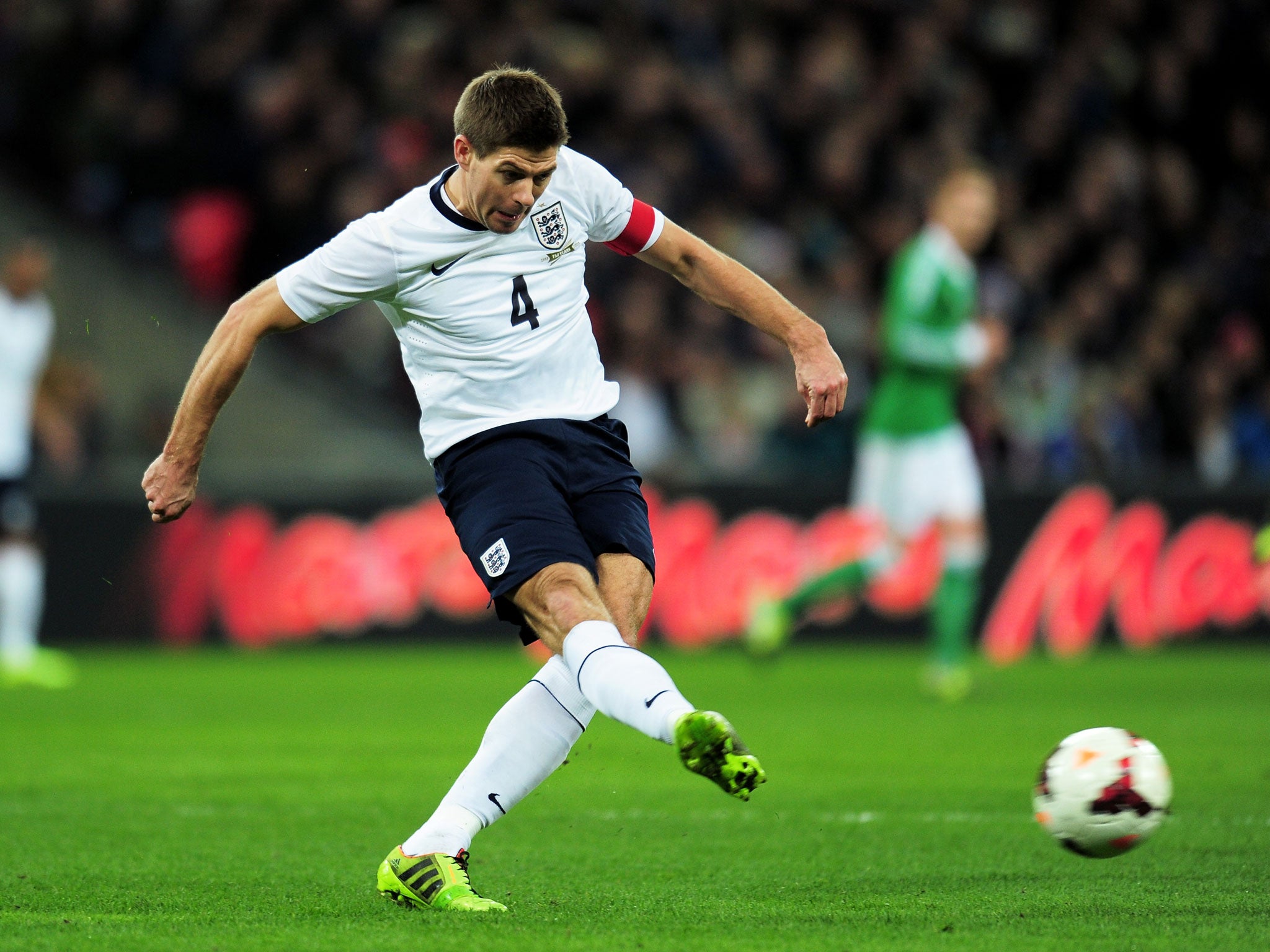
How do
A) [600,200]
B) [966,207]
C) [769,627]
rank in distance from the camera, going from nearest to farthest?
[600,200] < [966,207] < [769,627]

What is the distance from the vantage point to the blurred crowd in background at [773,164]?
14.3 m

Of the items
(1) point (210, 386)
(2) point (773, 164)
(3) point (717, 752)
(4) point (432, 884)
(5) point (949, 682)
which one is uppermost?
(2) point (773, 164)

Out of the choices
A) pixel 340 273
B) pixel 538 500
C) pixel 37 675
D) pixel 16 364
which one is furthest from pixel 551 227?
pixel 37 675

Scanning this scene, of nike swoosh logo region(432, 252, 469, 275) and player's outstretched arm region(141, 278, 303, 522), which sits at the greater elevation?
nike swoosh logo region(432, 252, 469, 275)

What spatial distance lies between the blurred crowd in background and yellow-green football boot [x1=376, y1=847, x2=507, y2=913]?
9.16 m

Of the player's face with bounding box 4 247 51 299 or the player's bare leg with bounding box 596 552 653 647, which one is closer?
the player's bare leg with bounding box 596 552 653 647

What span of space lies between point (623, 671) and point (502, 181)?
114 centimetres

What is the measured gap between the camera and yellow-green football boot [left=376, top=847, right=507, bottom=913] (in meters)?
4.09

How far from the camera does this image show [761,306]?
4.47 metres

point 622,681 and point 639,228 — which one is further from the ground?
point 639,228

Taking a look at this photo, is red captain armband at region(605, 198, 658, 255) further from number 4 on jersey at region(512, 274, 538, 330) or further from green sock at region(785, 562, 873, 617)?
green sock at region(785, 562, 873, 617)

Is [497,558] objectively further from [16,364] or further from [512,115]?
[16,364]

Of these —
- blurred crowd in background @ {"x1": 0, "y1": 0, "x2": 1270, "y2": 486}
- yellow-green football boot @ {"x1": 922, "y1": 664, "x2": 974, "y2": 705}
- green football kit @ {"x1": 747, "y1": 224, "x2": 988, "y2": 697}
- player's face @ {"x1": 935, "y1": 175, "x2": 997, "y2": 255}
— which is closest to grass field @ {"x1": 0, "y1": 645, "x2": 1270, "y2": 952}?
yellow-green football boot @ {"x1": 922, "y1": 664, "x2": 974, "y2": 705}

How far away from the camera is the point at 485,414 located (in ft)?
14.1
